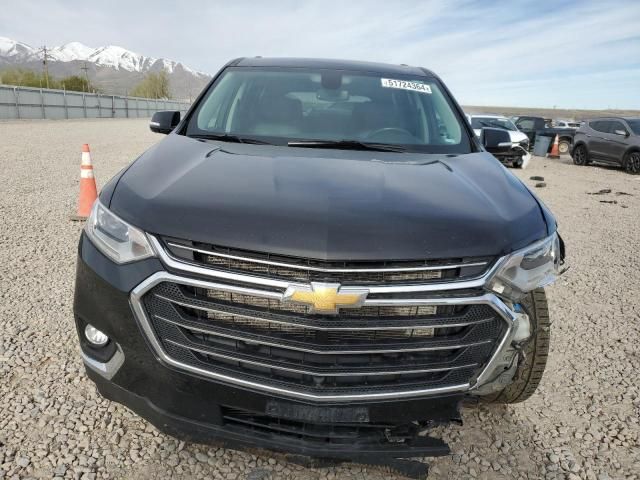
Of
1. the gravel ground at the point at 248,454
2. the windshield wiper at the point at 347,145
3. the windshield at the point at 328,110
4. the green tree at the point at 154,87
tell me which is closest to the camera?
the gravel ground at the point at 248,454

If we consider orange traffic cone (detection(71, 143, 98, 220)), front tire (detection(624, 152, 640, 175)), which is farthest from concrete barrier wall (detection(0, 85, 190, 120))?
orange traffic cone (detection(71, 143, 98, 220))

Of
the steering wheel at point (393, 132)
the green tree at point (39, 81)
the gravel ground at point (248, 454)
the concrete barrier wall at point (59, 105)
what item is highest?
the steering wheel at point (393, 132)

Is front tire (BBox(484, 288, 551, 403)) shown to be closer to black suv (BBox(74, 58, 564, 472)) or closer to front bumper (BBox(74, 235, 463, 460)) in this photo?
black suv (BBox(74, 58, 564, 472))

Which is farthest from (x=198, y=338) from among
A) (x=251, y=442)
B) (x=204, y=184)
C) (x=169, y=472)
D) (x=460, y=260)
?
(x=460, y=260)

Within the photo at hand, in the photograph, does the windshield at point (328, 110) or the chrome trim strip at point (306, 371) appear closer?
the chrome trim strip at point (306, 371)

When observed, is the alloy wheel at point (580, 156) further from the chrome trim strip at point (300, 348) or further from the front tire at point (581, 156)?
the chrome trim strip at point (300, 348)

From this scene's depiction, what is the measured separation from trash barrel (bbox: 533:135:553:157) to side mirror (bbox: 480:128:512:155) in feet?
61.8

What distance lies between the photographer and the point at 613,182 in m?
13.0

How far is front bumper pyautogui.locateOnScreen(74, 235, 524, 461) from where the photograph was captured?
1727 mm

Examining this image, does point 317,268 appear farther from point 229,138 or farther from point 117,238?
point 229,138

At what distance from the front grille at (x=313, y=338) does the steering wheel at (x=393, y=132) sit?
1412mm

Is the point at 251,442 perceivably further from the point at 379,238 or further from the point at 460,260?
the point at 460,260

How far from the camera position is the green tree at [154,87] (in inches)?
3776

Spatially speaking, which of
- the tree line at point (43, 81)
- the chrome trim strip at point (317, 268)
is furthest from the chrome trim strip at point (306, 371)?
the tree line at point (43, 81)
